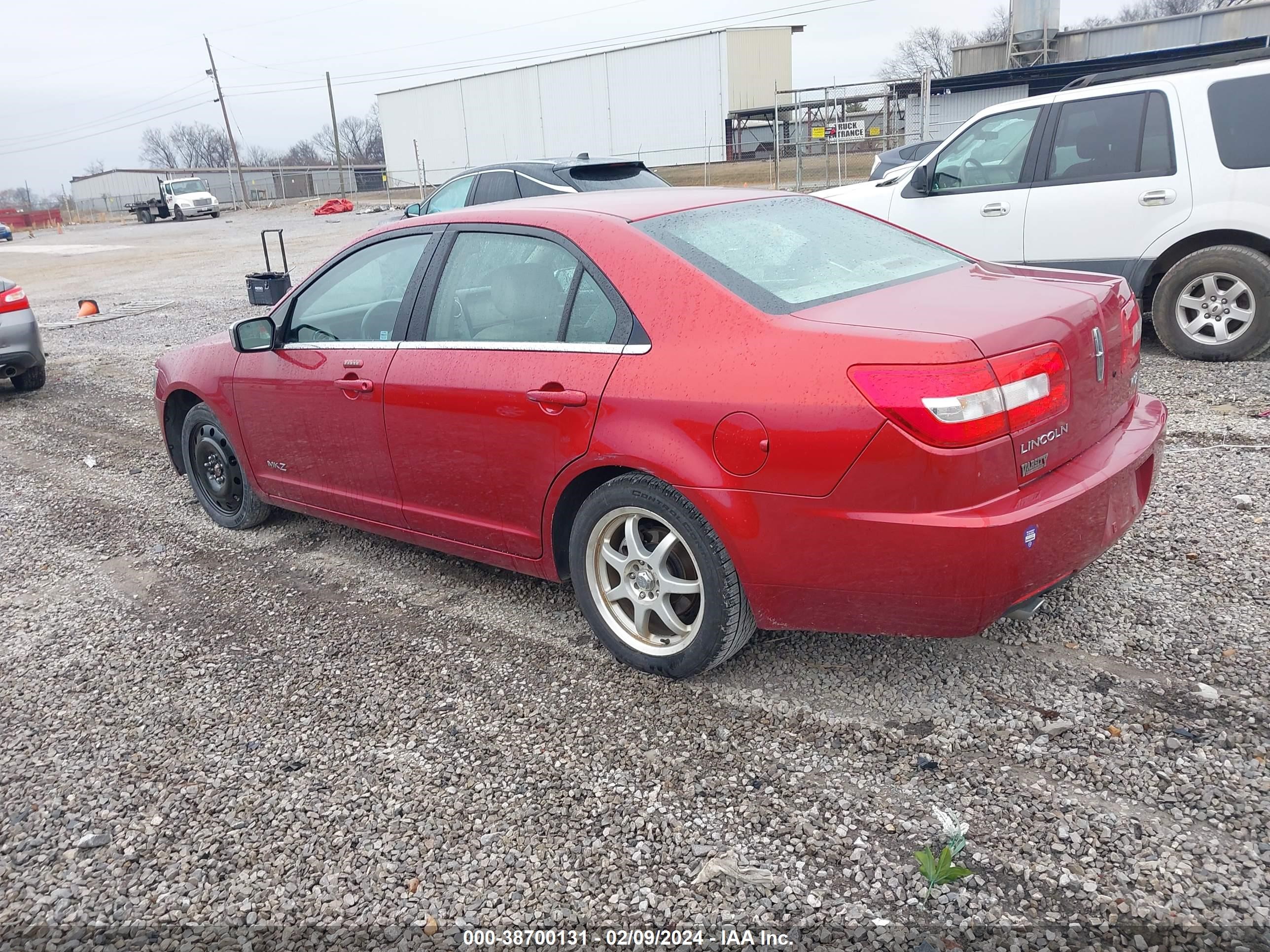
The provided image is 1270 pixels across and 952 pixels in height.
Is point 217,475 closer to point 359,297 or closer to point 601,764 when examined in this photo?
point 359,297

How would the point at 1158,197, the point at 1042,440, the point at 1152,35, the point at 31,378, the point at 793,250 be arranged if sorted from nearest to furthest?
the point at 1042,440
the point at 793,250
the point at 1158,197
the point at 31,378
the point at 1152,35

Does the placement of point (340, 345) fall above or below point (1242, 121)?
below

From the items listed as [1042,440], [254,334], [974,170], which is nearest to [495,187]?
[974,170]

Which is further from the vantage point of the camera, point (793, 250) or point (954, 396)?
point (793, 250)

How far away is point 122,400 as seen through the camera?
9133mm

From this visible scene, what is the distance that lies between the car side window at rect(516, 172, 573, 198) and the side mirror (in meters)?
5.53

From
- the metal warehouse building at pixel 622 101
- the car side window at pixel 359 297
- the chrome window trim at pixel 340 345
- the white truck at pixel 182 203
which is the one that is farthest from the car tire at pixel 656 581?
the white truck at pixel 182 203

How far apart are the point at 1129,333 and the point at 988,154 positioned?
493cm

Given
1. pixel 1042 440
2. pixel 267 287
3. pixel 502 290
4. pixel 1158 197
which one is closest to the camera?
pixel 1042 440

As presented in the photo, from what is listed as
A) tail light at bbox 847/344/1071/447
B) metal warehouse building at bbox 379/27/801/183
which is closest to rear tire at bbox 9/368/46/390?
tail light at bbox 847/344/1071/447

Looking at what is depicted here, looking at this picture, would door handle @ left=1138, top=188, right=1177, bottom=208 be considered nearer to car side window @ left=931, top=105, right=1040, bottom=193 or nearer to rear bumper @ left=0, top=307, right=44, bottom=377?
car side window @ left=931, top=105, right=1040, bottom=193

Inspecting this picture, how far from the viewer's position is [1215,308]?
6789mm

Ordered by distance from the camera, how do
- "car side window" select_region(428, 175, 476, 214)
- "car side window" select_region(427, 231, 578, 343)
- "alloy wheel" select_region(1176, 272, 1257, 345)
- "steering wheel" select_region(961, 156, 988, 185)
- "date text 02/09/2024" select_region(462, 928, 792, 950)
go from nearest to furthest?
"date text 02/09/2024" select_region(462, 928, 792, 950)
"car side window" select_region(427, 231, 578, 343)
"alloy wheel" select_region(1176, 272, 1257, 345)
"steering wheel" select_region(961, 156, 988, 185)
"car side window" select_region(428, 175, 476, 214)

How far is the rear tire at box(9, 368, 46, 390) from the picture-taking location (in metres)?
9.84
